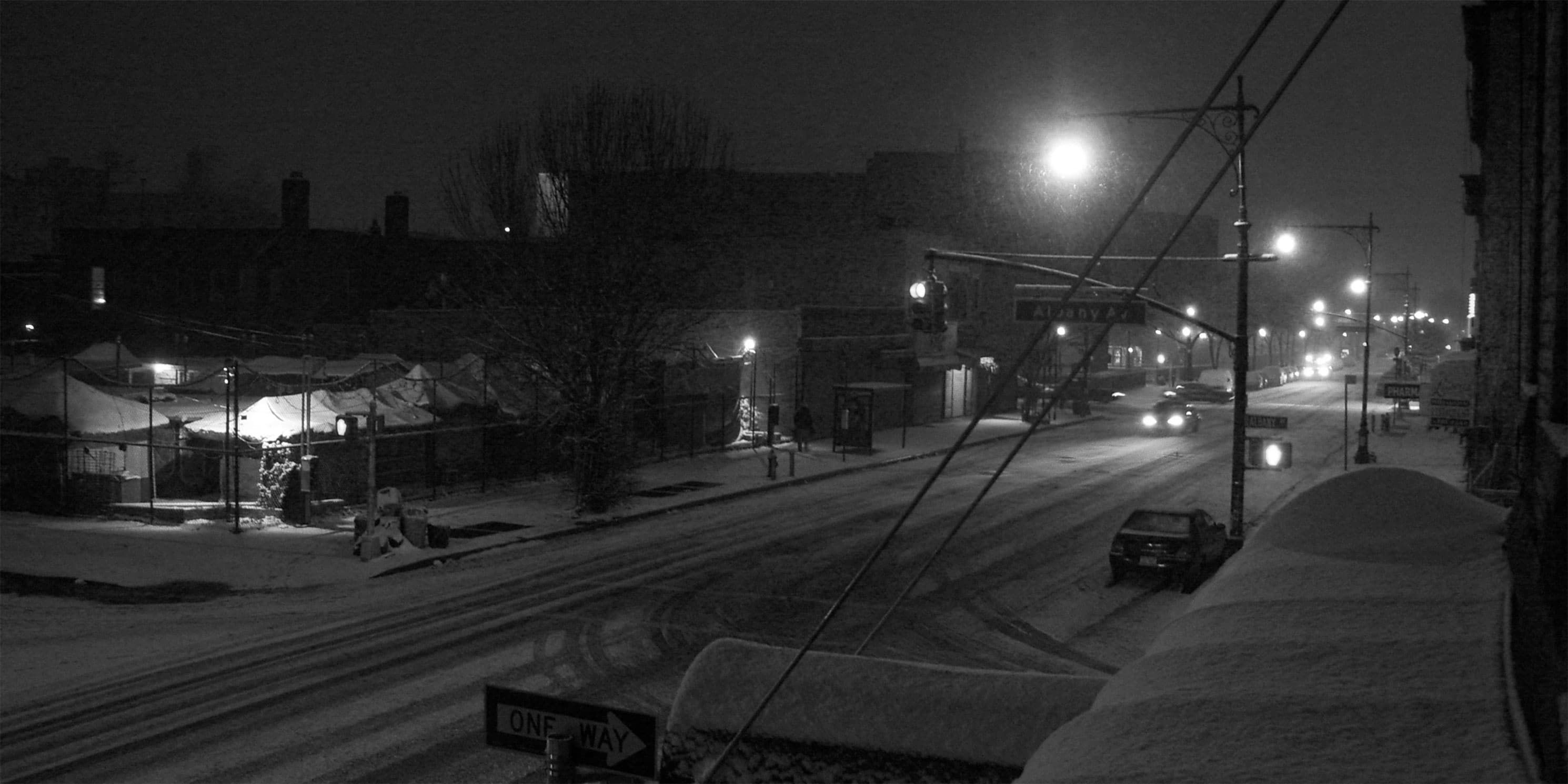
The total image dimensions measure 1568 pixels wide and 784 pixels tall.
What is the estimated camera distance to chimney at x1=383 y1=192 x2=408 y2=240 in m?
59.2

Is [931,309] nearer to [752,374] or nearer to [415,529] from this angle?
[415,529]

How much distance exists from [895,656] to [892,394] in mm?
36364

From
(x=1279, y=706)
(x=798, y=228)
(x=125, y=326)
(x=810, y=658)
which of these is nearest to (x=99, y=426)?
(x=810, y=658)

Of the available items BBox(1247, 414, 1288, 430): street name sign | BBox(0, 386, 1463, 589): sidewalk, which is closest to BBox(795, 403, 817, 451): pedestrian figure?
BBox(0, 386, 1463, 589): sidewalk

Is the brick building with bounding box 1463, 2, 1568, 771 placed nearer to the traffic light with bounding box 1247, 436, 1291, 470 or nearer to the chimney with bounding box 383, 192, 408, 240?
the traffic light with bounding box 1247, 436, 1291, 470

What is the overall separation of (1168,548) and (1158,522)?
0.84 m

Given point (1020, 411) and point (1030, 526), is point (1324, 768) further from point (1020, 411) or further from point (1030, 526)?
point (1020, 411)

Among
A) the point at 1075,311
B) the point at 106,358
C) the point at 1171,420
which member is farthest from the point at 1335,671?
the point at 1171,420

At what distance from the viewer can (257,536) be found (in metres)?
23.3

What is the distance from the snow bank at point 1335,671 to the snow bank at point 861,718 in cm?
70

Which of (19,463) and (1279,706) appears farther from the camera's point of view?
(19,463)

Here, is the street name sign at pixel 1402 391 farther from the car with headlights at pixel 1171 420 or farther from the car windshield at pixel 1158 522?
the car windshield at pixel 1158 522

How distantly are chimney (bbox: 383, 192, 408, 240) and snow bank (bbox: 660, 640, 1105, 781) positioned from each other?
57.0 metres

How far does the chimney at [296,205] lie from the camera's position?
57594 mm
